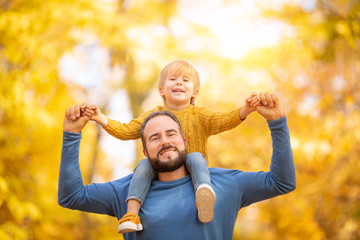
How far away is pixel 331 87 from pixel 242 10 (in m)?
2.37

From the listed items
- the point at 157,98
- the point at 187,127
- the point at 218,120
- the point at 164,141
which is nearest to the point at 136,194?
the point at 164,141

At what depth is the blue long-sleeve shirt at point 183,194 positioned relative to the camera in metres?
1.94

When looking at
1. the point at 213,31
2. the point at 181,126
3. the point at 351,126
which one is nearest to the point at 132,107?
the point at 213,31

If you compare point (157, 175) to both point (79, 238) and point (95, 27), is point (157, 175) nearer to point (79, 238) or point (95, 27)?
point (95, 27)

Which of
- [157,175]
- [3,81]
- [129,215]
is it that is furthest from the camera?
[3,81]

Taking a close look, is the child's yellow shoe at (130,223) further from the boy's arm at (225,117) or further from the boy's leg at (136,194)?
the boy's arm at (225,117)

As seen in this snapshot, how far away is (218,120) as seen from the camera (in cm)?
212

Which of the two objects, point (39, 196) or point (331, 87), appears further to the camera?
point (331, 87)

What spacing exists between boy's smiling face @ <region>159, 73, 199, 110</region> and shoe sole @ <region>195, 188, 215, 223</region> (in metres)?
0.58

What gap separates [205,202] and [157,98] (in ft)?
19.2

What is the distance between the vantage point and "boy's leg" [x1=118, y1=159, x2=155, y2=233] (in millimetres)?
1825

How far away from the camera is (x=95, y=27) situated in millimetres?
5117

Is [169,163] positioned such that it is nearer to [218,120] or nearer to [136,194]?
[136,194]

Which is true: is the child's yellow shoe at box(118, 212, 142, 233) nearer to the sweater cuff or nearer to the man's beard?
the man's beard
